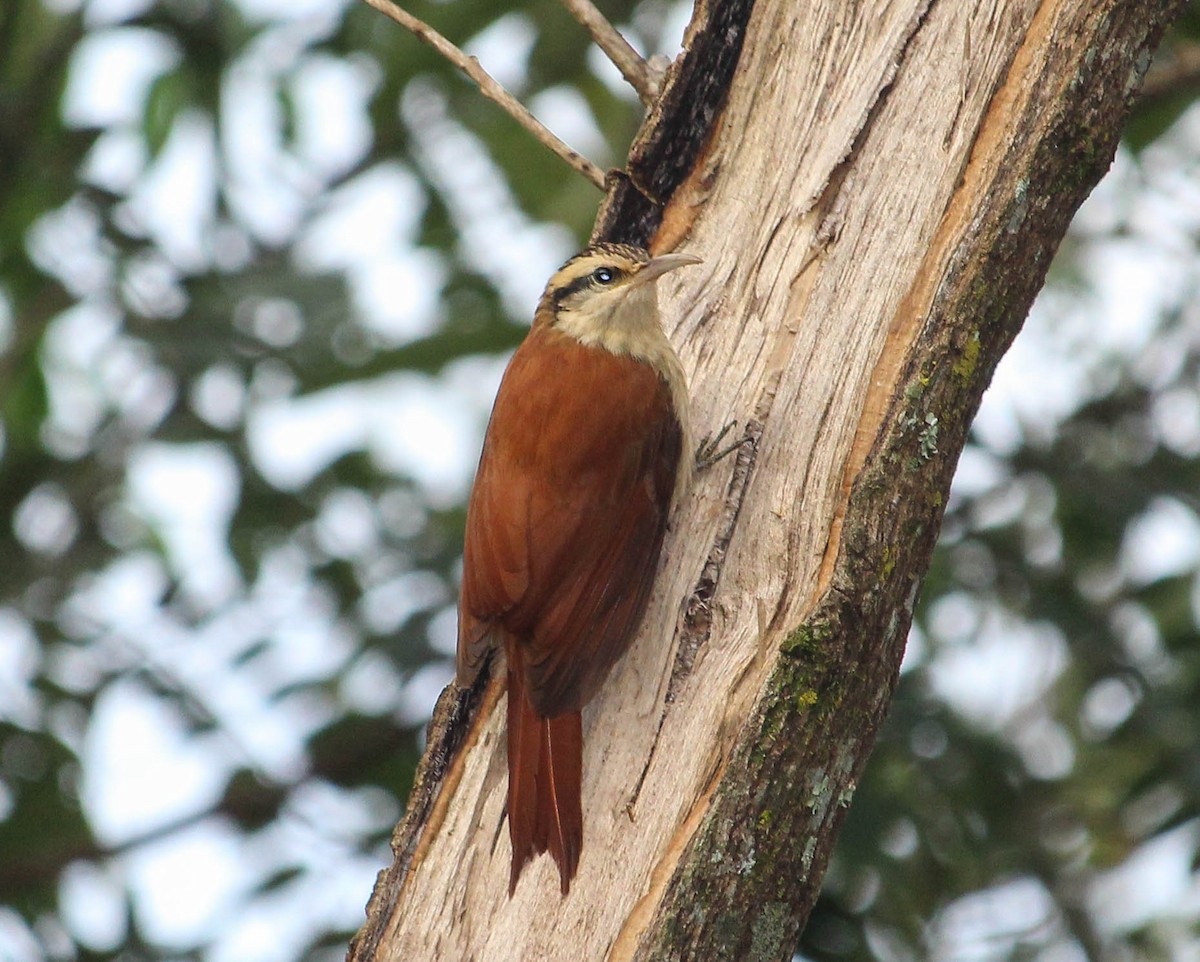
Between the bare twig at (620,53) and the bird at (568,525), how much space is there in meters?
0.35

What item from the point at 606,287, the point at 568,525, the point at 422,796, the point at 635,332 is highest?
the point at 606,287

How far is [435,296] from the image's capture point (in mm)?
4633

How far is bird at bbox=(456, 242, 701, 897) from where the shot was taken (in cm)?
265

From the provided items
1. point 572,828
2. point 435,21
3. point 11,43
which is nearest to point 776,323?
point 572,828

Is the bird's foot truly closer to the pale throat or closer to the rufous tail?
the pale throat

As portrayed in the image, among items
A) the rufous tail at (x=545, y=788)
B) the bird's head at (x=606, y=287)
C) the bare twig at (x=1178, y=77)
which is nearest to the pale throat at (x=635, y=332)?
the bird's head at (x=606, y=287)

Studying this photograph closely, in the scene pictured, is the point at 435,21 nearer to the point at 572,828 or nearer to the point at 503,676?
the point at 503,676

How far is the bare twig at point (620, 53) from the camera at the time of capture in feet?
10.3

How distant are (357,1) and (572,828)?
9.58ft

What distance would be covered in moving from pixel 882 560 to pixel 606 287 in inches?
48.4

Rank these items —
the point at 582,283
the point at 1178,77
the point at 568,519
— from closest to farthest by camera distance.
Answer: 1. the point at 568,519
2. the point at 582,283
3. the point at 1178,77

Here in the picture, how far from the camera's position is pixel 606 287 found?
344 cm

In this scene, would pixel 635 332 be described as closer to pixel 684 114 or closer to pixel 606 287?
pixel 606 287

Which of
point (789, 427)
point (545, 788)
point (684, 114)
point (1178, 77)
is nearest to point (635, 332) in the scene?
point (684, 114)
